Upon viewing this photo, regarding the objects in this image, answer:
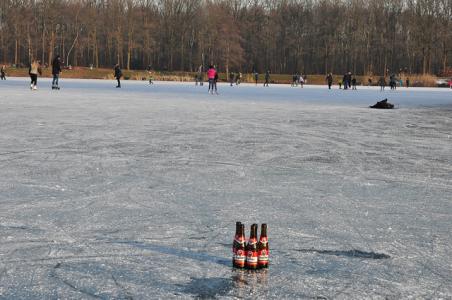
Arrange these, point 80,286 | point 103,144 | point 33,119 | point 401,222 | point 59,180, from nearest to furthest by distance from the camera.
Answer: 1. point 80,286
2. point 401,222
3. point 59,180
4. point 103,144
5. point 33,119

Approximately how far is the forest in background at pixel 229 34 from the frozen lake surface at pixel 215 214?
63306 mm

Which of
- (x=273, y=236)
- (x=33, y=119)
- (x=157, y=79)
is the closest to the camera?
(x=273, y=236)

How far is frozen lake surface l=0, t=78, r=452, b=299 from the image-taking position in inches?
135

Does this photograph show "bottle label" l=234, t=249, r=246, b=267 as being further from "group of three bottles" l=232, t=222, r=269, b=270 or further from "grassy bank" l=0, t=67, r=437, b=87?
"grassy bank" l=0, t=67, r=437, b=87

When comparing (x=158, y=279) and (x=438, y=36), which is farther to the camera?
(x=438, y=36)

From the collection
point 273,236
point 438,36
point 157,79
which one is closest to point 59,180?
point 273,236

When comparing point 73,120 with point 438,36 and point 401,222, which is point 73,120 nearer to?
point 401,222

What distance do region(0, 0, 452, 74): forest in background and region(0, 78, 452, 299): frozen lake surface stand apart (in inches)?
2492

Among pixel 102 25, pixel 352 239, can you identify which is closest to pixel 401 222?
pixel 352 239

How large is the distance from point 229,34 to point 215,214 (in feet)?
231

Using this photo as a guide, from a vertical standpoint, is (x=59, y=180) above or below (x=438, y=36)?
below

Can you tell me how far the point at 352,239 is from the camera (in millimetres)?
4332

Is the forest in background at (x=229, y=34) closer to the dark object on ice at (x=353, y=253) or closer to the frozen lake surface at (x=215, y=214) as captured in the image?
the frozen lake surface at (x=215, y=214)

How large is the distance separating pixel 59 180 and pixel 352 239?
313 centimetres
